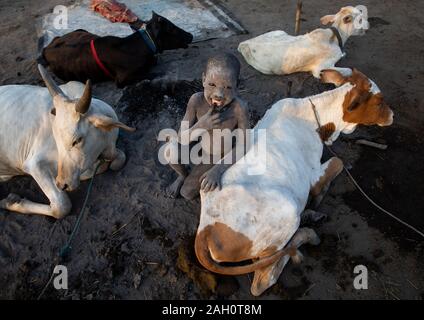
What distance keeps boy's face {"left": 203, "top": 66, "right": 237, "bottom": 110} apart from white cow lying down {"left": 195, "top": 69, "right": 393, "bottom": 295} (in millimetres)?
592

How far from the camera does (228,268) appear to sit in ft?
9.87

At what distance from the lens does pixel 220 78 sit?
9.76 ft

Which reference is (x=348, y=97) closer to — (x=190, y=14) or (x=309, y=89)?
(x=309, y=89)

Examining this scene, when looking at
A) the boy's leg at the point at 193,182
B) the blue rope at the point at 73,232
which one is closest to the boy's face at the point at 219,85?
the boy's leg at the point at 193,182

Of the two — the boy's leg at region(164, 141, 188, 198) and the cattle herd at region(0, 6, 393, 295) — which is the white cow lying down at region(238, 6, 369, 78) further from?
the boy's leg at region(164, 141, 188, 198)

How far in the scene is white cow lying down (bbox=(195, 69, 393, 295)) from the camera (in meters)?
3.03

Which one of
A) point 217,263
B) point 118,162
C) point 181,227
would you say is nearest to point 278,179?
point 217,263

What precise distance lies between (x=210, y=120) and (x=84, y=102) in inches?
43.6

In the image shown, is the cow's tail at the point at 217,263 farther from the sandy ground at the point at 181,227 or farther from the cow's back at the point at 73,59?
the cow's back at the point at 73,59

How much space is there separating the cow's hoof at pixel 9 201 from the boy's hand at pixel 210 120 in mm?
2126

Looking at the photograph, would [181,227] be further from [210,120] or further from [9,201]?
[9,201]

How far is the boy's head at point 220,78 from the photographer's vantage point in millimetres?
2953

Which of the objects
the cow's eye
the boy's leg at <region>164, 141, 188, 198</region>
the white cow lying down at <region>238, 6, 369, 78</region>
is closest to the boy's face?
the boy's leg at <region>164, 141, 188, 198</region>
